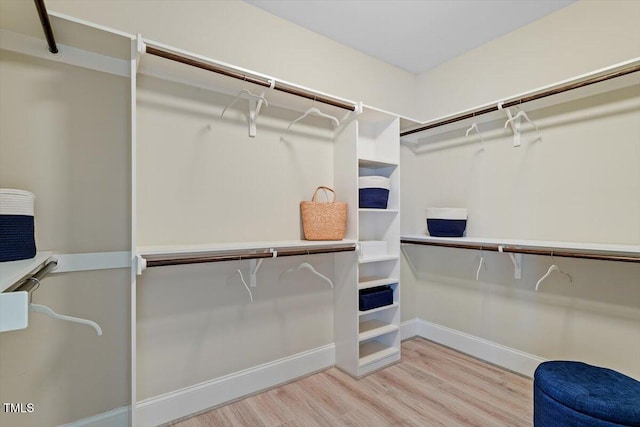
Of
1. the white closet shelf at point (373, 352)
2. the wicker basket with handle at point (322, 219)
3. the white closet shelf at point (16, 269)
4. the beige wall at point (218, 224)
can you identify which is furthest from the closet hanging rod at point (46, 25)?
the white closet shelf at point (373, 352)

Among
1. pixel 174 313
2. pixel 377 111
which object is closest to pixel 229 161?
pixel 174 313

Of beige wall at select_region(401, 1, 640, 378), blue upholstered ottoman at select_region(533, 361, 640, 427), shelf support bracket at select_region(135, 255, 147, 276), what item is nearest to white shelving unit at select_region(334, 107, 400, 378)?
beige wall at select_region(401, 1, 640, 378)

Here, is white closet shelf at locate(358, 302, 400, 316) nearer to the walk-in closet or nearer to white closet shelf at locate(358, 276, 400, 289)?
the walk-in closet

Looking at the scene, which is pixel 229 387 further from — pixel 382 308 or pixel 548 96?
pixel 548 96

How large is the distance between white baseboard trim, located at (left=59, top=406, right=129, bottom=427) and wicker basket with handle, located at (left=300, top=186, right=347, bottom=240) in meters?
1.40

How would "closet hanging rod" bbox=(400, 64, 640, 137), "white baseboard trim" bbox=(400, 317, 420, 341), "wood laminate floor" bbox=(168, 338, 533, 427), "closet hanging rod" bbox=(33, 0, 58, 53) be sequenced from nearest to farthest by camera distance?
"closet hanging rod" bbox=(33, 0, 58, 53), "closet hanging rod" bbox=(400, 64, 640, 137), "wood laminate floor" bbox=(168, 338, 533, 427), "white baseboard trim" bbox=(400, 317, 420, 341)

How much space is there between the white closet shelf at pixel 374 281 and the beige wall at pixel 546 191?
53 centimetres

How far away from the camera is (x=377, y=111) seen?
2373 mm

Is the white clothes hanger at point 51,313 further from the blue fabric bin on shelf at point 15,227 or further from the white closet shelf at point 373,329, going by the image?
the white closet shelf at point 373,329

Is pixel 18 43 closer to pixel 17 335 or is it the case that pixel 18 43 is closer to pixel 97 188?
pixel 97 188

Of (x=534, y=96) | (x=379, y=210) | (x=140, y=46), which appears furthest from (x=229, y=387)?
(x=534, y=96)

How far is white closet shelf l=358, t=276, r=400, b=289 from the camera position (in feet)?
7.70

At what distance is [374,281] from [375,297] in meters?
0.13

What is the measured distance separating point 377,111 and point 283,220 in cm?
107
